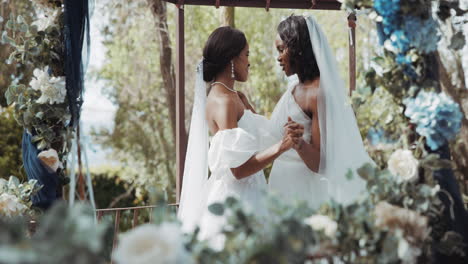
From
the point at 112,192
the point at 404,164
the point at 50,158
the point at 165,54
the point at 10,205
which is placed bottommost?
the point at 112,192

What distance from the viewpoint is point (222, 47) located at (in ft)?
11.5

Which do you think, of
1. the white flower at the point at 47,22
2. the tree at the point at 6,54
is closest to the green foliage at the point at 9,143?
the tree at the point at 6,54

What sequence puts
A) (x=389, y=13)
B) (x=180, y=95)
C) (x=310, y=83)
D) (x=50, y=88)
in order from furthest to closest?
1. (x=180, y=95)
2. (x=310, y=83)
3. (x=50, y=88)
4. (x=389, y=13)

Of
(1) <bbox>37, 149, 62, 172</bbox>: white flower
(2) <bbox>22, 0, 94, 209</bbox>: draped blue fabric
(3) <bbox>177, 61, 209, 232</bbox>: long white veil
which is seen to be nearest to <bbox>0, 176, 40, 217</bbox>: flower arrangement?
(1) <bbox>37, 149, 62, 172</bbox>: white flower

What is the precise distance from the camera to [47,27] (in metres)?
3.20

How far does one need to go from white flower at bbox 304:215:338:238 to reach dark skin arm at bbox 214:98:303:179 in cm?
121

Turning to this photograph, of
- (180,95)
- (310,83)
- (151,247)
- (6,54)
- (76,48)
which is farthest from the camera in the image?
(6,54)

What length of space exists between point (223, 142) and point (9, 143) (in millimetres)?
6924

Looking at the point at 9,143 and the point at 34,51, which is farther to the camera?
the point at 9,143

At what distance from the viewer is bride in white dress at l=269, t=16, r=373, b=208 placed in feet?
11.0

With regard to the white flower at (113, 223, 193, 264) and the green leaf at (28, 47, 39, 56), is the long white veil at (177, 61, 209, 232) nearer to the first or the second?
the green leaf at (28, 47, 39, 56)

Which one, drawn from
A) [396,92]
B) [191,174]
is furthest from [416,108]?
[191,174]

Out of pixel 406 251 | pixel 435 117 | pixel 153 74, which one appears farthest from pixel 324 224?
pixel 153 74

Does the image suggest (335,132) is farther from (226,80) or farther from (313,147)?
(226,80)
